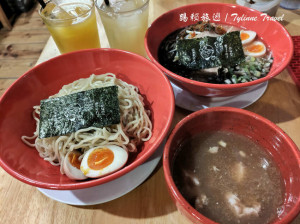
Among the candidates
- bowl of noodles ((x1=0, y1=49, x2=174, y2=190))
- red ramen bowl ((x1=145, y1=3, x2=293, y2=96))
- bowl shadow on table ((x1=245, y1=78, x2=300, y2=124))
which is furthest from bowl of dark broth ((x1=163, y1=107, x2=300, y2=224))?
bowl shadow on table ((x1=245, y1=78, x2=300, y2=124))

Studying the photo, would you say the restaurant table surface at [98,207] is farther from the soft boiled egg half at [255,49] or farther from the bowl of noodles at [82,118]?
the soft boiled egg half at [255,49]

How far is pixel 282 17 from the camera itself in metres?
1.98

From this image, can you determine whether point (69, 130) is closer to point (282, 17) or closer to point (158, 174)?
point (158, 174)

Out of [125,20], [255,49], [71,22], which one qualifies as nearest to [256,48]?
[255,49]

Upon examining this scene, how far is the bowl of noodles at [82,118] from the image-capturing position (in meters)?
1.03

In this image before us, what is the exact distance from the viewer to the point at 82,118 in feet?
3.86

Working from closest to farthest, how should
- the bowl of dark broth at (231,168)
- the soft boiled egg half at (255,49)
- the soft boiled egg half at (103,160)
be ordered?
the bowl of dark broth at (231,168) < the soft boiled egg half at (103,160) < the soft boiled egg half at (255,49)

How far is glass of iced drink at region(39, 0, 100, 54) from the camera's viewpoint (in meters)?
1.45

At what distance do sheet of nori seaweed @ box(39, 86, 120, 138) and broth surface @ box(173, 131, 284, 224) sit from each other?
0.42 metres

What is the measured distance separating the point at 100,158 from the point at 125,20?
3.01 ft

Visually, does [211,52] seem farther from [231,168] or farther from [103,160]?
[103,160]

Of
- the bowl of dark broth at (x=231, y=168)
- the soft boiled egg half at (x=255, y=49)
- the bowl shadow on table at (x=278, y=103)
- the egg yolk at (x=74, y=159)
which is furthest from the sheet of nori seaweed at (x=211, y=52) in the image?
the egg yolk at (x=74, y=159)

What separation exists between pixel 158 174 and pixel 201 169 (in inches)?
9.3

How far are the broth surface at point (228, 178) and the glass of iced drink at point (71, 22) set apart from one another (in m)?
1.01
